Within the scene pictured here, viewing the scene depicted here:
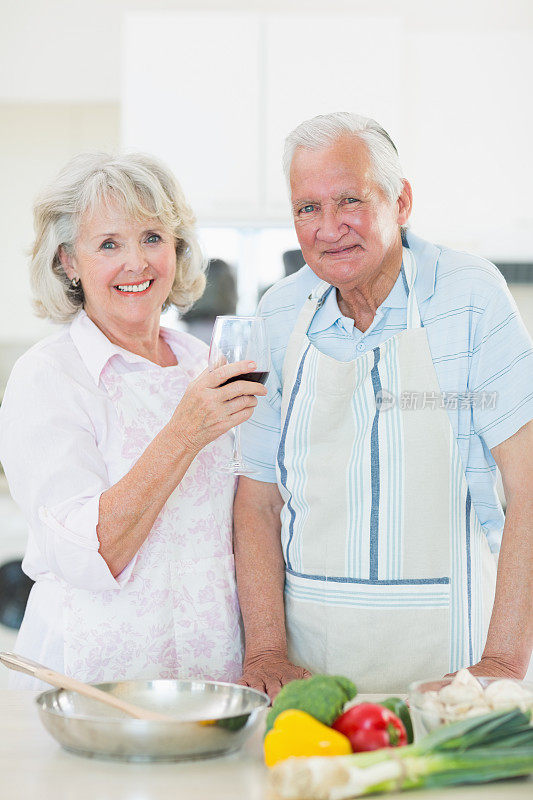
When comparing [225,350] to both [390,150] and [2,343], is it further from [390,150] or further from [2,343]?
[2,343]

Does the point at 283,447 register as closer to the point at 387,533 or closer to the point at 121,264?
the point at 387,533

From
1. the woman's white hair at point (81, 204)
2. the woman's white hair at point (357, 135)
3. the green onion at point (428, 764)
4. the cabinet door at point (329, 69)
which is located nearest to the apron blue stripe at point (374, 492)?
the woman's white hair at point (357, 135)

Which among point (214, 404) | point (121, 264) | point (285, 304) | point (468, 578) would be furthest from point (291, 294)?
point (468, 578)

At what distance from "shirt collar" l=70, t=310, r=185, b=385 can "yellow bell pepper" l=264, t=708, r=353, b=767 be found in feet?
2.45

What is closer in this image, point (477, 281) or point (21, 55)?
point (477, 281)

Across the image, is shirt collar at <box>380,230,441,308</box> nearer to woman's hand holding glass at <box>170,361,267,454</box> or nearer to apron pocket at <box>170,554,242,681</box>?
woman's hand holding glass at <box>170,361,267,454</box>

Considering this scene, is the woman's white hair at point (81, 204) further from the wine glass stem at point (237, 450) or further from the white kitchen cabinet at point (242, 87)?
the white kitchen cabinet at point (242, 87)

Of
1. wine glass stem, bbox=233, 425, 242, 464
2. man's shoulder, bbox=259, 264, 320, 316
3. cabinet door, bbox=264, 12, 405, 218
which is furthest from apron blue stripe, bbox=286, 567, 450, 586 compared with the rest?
cabinet door, bbox=264, 12, 405, 218

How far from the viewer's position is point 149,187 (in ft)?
5.16

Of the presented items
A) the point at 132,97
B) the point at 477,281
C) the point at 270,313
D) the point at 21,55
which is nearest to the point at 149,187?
the point at 270,313

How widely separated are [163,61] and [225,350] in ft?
8.14

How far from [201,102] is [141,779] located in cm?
295

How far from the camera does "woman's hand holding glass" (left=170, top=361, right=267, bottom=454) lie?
132 cm

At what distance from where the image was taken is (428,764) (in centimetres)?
87
